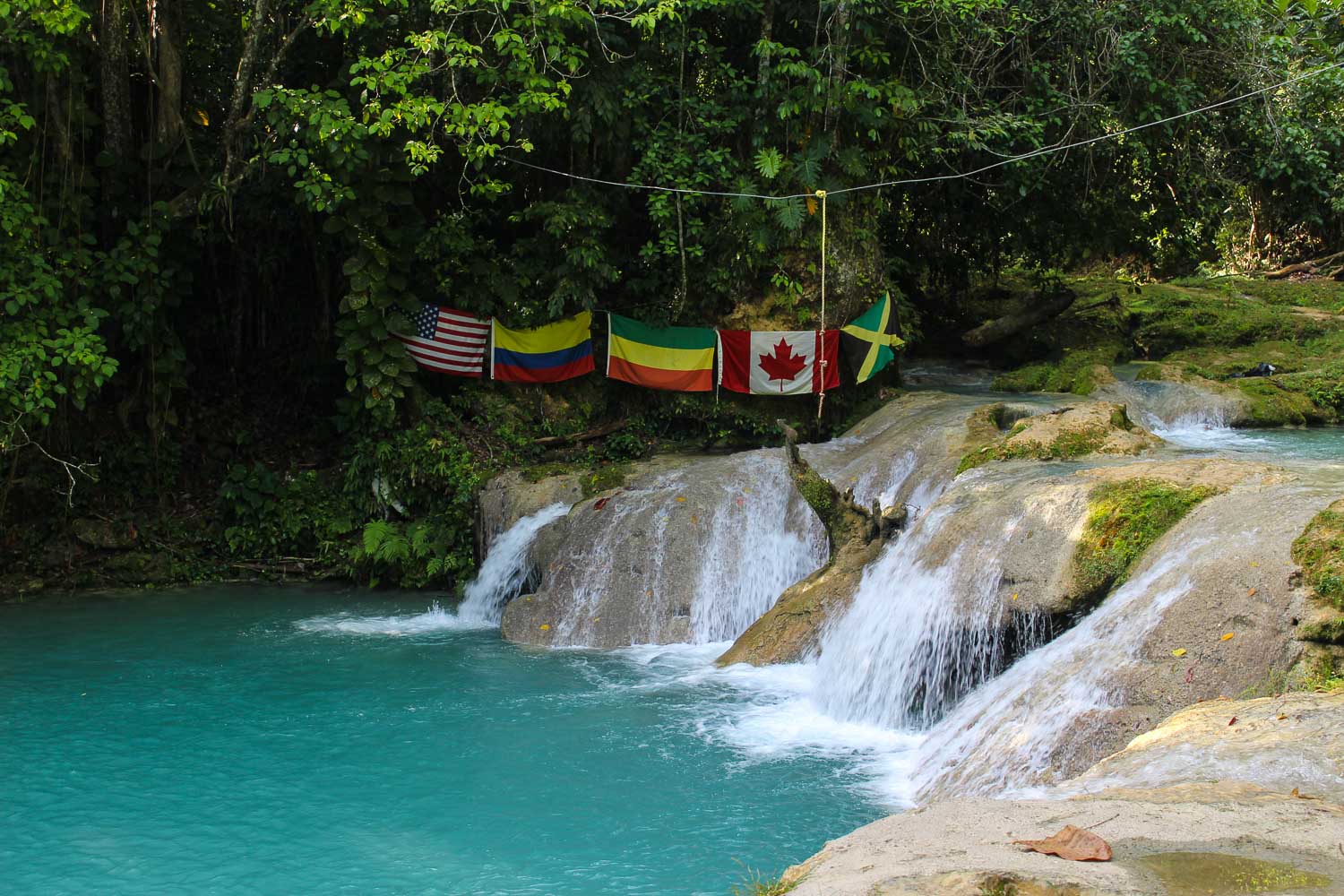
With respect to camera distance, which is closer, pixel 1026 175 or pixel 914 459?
pixel 914 459

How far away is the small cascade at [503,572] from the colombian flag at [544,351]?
81.0 inches

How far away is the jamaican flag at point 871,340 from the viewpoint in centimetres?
1420

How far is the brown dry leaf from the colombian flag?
10483mm

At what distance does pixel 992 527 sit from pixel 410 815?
14.0ft

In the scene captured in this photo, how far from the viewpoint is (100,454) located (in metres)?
13.5

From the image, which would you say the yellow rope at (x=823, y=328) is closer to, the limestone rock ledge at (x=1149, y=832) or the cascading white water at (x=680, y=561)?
the cascading white water at (x=680, y=561)

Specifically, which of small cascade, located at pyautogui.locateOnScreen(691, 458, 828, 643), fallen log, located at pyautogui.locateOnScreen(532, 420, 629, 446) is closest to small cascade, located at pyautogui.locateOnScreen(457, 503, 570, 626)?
fallen log, located at pyautogui.locateOnScreen(532, 420, 629, 446)

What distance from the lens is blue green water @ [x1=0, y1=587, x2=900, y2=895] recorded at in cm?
631

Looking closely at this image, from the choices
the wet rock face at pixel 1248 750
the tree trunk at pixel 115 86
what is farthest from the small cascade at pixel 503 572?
the wet rock face at pixel 1248 750

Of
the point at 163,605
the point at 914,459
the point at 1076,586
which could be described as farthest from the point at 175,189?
the point at 1076,586

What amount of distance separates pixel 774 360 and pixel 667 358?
1229 millimetres

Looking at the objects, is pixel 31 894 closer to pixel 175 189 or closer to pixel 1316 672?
pixel 1316 672

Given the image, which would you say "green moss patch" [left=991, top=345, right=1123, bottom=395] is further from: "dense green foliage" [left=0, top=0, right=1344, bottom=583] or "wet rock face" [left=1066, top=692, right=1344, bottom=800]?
"wet rock face" [left=1066, top=692, right=1344, bottom=800]

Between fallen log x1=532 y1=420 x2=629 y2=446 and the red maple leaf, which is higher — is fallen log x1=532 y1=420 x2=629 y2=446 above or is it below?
below
